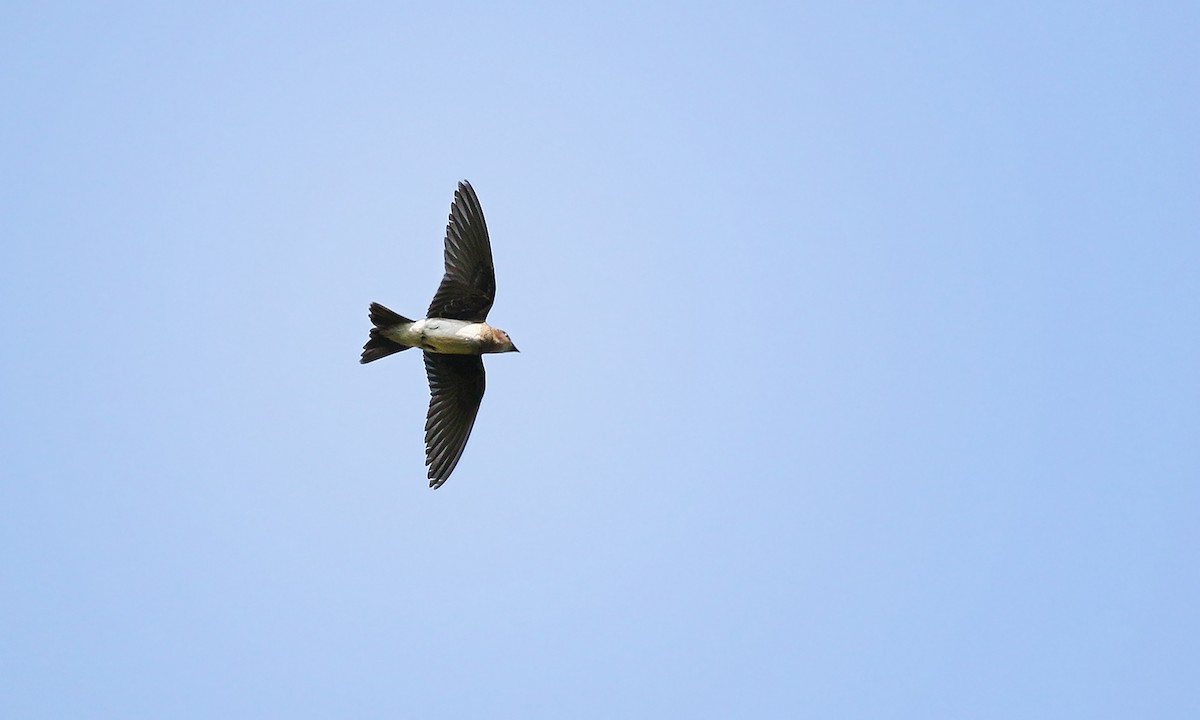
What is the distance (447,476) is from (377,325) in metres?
1.66

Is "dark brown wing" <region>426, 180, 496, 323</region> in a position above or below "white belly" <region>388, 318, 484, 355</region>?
above

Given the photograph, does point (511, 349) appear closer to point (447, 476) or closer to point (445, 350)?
point (445, 350)

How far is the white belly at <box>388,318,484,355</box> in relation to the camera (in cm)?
1002

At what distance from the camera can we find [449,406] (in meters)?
10.9

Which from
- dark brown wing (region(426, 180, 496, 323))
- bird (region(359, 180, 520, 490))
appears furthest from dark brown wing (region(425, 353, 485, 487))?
dark brown wing (region(426, 180, 496, 323))

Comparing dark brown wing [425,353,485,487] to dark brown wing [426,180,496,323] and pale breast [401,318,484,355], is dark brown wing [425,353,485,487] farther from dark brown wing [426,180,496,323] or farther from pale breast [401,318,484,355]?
dark brown wing [426,180,496,323]

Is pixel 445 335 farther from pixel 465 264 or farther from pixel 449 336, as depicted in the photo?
pixel 465 264

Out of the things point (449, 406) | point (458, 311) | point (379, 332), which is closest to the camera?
point (379, 332)

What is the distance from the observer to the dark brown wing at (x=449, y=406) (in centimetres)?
1077

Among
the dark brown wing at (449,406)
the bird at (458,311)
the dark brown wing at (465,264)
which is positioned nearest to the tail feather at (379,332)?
the bird at (458,311)

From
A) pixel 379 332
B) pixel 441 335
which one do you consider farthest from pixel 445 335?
pixel 379 332

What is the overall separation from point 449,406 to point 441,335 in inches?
40.2

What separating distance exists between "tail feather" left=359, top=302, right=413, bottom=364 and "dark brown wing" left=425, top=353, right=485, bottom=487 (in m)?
0.77

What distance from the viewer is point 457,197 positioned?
10.1 metres
